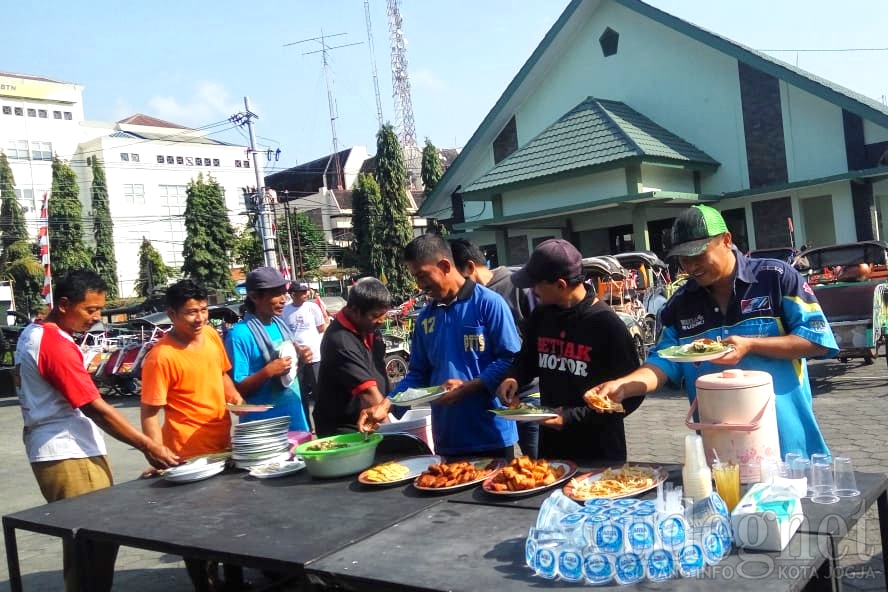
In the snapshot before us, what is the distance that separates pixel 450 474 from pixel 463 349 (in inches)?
36.6

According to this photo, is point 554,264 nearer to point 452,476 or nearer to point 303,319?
point 452,476

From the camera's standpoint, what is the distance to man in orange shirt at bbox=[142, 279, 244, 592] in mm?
4227

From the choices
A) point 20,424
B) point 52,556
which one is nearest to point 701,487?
point 52,556

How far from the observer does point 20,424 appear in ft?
43.8

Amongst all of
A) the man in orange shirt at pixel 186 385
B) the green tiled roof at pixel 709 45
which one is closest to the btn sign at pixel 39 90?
the green tiled roof at pixel 709 45

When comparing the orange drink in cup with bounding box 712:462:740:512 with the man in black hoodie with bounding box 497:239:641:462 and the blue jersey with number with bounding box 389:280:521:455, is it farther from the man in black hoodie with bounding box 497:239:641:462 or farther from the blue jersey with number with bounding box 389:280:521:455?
the blue jersey with number with bounding box 389:280:521:455

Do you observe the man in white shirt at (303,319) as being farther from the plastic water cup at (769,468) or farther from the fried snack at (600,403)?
the plastic water cup at (769,468)

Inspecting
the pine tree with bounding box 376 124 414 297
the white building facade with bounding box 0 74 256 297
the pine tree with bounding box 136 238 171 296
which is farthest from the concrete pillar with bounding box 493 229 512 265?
the white building facade with bounding box 0 74 256 297

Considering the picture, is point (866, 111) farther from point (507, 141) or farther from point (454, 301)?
point (454, 301)

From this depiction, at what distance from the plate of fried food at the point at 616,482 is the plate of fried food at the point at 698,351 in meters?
0.45

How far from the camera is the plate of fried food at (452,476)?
3.10m

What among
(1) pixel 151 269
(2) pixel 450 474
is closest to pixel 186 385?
(2) pixel 450 474

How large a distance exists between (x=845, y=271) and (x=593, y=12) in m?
13.8

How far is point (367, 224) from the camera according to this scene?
41594mm
